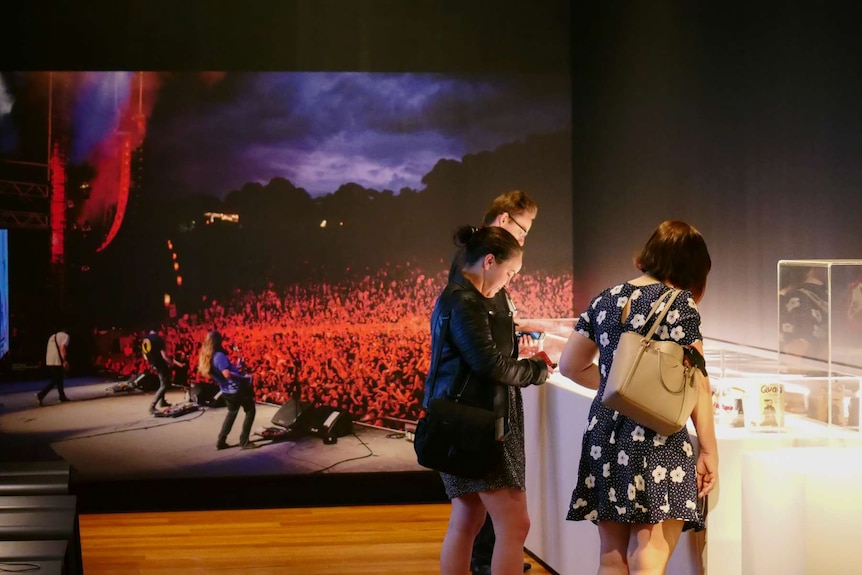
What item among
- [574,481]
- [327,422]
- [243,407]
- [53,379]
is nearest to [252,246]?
[243,407]

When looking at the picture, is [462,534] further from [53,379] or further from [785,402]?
[53,379]

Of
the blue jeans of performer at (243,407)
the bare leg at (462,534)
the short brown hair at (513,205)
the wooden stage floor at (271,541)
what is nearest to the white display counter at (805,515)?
the bare leg at (462,534)

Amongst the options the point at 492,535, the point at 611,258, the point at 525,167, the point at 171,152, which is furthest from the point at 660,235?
the point at 171,152

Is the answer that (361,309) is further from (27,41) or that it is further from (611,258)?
(27,41)

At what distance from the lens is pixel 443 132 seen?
6070mm

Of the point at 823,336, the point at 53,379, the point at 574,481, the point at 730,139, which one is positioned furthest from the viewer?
the point at 53,379

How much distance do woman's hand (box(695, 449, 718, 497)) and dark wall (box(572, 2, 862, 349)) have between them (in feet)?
3.48

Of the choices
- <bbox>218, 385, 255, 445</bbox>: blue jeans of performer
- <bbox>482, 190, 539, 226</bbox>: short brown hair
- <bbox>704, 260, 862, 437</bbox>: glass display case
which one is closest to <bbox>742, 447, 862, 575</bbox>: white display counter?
<bbox>704, 260, 862, 437</bbox>: glass display case

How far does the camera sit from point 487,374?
3254mm

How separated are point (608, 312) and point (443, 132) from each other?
335 centimetres

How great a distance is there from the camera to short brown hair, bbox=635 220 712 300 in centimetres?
280

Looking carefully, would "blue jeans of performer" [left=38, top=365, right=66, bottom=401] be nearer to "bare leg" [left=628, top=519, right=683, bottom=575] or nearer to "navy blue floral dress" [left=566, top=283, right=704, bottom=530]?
"navy blue floral dress" [left=566, top=283, right=704, bottom=530]

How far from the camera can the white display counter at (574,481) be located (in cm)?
309

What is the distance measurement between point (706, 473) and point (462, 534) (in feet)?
3.14
